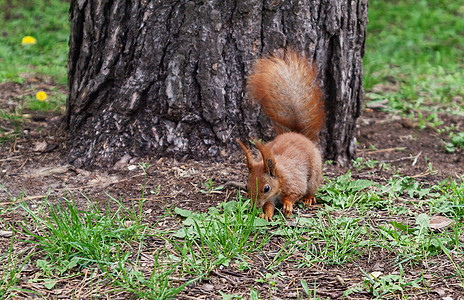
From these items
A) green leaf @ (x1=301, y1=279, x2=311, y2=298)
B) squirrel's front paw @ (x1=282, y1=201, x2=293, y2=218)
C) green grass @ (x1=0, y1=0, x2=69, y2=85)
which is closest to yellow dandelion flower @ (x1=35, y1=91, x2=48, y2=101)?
green grass @ (x1=0, y1=0, x2=69, y2=85)

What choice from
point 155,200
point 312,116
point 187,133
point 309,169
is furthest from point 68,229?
point 312,116

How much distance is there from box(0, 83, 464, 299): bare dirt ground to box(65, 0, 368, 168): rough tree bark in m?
0.16

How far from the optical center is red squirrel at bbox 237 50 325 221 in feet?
9.43

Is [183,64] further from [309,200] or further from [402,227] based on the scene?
[402,227]

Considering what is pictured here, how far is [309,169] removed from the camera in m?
3.08

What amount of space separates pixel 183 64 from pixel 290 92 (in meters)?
0.68

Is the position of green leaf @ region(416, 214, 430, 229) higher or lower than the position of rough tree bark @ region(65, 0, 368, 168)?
lower

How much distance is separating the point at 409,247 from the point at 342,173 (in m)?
1.02

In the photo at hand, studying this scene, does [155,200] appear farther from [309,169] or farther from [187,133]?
[309,169]

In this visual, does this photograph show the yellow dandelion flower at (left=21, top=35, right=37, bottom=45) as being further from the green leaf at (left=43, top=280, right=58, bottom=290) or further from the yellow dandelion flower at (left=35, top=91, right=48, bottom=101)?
the green leaf at (left=43, top=280, right=58, bottom=290)

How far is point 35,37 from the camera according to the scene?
19.6 ft

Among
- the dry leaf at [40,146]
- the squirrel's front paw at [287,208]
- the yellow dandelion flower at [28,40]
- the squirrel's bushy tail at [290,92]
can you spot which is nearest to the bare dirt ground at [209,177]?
the dry leaf at [40,146]

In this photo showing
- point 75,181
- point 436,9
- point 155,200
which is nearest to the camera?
point 155,200

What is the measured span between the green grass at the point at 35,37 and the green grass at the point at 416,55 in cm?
318
